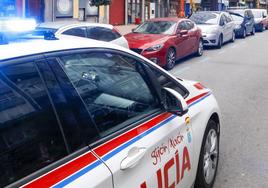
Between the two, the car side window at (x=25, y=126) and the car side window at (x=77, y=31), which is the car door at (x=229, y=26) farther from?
the car side window at (x=25, y=126)

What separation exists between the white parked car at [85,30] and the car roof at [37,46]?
19.2 feet

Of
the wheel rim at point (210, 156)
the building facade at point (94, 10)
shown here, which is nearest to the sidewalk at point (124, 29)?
the building facade at point (94, 10)

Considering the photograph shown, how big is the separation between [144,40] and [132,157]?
9.27m

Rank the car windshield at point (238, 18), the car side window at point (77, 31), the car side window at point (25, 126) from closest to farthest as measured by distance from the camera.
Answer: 1. the car side window at point (25, 126)
2. the car side window at point (77, 31)
3. the car windshield at point (238, 18)

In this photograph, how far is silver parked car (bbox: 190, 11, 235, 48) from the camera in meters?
16.5

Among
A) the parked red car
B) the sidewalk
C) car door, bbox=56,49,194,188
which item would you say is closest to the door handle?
car door, bbox=56,49,194,188

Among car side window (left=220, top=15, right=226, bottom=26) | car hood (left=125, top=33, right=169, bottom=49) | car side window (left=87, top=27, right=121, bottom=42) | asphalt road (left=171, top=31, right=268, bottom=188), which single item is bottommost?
asphalt road (left=171, top=31, right=268, bottom=188)

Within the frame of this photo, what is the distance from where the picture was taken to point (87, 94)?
2506mm

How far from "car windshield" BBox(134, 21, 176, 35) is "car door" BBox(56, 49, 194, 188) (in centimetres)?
937

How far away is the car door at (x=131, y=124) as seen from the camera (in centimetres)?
235

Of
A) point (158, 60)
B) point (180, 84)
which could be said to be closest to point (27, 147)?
point (180, 84)

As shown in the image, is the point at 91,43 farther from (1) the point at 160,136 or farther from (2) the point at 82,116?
(1) the point at 160,136

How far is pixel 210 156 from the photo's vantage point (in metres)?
3.92

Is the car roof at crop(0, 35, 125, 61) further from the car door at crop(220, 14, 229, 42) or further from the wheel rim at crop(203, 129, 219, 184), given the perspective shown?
the car door at crop(220, 14, 229, 42)
